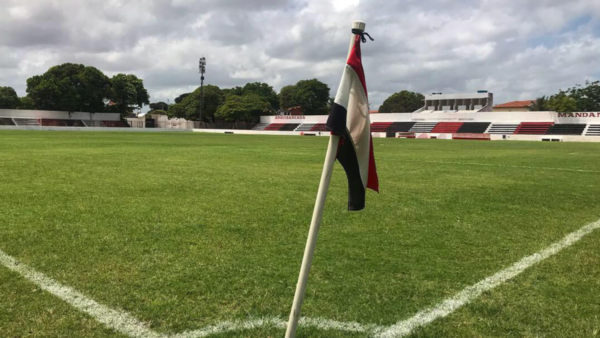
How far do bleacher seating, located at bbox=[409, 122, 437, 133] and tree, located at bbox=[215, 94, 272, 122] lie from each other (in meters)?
32.8

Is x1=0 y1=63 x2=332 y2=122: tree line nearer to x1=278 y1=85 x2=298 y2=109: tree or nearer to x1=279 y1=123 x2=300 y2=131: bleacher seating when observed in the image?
x1=278 y1=85 x2=298 y2=109: tree

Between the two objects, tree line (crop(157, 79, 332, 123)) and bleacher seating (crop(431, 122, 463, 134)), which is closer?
bleacher seating (crop(431, 122, 463, 134))

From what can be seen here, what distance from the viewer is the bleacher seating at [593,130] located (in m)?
54.2

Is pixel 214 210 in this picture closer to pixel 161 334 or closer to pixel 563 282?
pixel 161 334

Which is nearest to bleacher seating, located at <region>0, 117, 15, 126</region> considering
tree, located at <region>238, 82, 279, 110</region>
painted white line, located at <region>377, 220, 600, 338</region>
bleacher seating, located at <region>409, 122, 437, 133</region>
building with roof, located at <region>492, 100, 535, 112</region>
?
tree, located at <region>238, 82, 279, 110</region>

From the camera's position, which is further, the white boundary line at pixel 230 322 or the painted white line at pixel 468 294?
the painted white line at pixel 468 294

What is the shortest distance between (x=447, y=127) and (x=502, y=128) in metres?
7.70

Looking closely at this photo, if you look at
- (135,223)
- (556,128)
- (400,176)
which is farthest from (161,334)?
(556,128)

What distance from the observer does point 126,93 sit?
282ft

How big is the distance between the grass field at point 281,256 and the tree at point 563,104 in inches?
2746

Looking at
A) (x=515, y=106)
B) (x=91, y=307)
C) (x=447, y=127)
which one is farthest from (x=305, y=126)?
(x=91, y=307)

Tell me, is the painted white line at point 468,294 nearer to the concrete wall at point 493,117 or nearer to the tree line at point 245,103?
the concrete wall at point 493,117

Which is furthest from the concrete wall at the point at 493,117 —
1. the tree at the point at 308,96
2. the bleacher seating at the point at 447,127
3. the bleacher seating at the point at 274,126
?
the tree at the point at 308,96

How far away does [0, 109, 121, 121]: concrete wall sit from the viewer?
73.9 m
